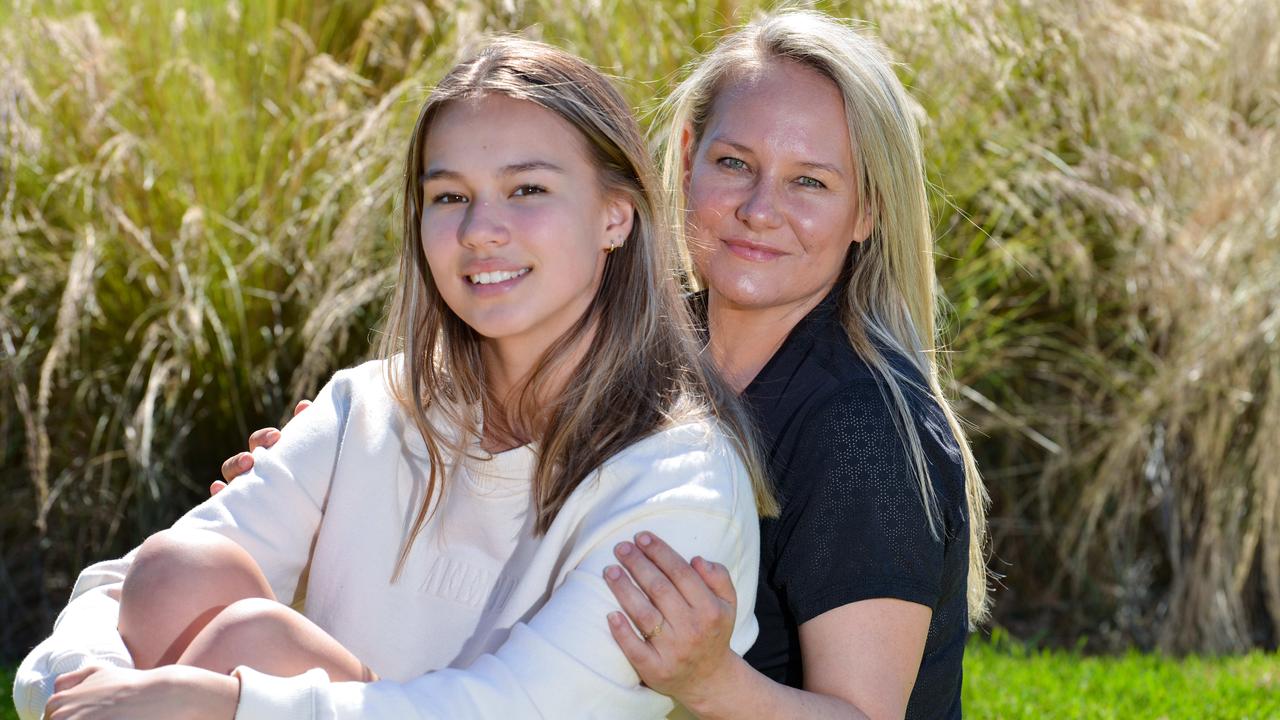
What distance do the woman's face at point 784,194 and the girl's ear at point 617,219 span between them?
0.28 meters

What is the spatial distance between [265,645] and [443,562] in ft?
1.03

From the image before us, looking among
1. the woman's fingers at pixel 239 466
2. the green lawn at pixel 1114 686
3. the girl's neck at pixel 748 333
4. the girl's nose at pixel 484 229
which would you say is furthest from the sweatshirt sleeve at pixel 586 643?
the green lawn at pixel 1114 686

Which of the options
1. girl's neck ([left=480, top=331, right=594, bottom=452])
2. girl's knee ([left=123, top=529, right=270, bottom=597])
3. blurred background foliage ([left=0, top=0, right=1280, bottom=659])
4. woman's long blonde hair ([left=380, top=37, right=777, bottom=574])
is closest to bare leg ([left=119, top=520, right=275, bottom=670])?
girl's knee ([left=123, top=529, right=270, bottom=597])

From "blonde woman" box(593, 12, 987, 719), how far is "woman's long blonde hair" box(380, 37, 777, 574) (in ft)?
0.43

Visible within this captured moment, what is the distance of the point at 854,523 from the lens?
1936mm

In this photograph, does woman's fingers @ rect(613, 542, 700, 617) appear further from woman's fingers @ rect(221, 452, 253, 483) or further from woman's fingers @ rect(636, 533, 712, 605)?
woman's fingers @ rect(221, 452, 253, 483)

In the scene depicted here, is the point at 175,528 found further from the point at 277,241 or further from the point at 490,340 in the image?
the point at 277,241

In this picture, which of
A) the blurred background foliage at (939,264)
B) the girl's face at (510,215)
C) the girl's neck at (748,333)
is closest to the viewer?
the girl's face at (510,215)

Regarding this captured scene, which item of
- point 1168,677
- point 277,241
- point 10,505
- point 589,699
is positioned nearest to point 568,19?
point 277,241

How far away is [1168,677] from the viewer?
3.54 m

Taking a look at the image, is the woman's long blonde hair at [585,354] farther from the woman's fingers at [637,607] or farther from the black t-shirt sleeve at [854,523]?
the woman's fingers at [637,607]

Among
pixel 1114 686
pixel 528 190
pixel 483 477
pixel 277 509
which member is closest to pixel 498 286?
pixel 528 190

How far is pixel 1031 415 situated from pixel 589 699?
2.68 metres

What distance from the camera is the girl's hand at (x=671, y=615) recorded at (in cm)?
169
